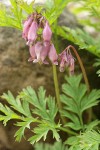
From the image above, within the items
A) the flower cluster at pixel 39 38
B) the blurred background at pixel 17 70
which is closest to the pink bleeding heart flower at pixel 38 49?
the flower cluster at pixel 39 38

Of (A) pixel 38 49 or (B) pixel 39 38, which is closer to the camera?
(A) pixel 38 49

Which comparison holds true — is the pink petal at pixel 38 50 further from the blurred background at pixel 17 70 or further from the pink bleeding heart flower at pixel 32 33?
the blurred background at pixel 17 70

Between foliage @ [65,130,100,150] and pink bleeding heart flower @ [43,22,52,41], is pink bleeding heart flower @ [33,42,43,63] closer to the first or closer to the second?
pink bleeding heart flower @ [43,22,52,41]

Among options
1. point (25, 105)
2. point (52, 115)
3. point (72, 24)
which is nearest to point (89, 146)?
point (52, 115)

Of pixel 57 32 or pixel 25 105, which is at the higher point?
pixel 57 32

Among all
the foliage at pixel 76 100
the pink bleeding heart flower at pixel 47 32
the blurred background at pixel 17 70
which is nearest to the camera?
the pink bleeding heart flower at pixel 47 32

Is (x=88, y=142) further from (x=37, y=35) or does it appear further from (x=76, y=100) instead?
(x=37, y=35)

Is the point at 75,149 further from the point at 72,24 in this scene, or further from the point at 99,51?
the point at 72,24

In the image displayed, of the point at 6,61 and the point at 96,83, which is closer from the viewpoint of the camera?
the point at 6,61

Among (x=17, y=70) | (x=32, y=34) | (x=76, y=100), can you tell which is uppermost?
(x=32, y=34)

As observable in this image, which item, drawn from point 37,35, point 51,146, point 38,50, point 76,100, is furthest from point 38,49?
point 51,146

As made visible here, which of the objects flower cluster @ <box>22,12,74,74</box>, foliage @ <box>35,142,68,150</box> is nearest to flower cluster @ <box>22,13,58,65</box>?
flower cluster @ <box>22,12,74,74</box>
